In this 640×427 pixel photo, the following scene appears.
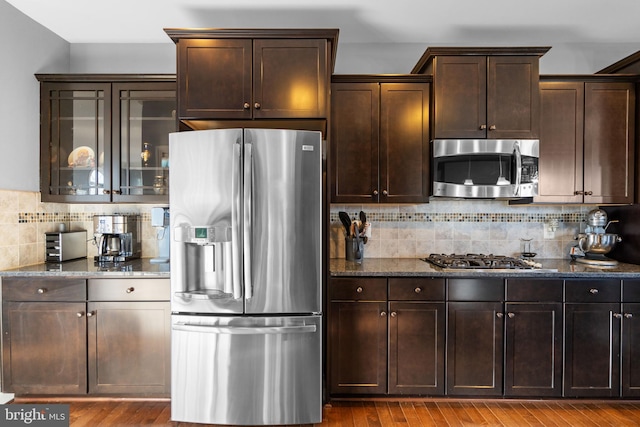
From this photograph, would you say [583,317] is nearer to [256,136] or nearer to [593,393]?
[593,393]

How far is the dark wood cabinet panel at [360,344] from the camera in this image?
8.51 feet

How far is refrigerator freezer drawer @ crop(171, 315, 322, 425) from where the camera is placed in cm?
227

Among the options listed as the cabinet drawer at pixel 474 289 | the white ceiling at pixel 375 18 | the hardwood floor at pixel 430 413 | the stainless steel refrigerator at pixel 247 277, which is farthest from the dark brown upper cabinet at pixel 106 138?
the cabinet drawer at pixel 474 289

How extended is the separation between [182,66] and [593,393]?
349cm

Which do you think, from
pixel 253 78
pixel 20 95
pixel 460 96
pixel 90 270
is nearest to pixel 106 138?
pixel 20 95

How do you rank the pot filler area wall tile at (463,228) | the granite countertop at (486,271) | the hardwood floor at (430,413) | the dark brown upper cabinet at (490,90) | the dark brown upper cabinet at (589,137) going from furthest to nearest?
the pot filler area wall tile at (463,228) → the dark brown upper cabinet at (589,137) → the dark brown upper cabinet at (490,90) → the granite countertop at (486,271) → the hardwood floor at (430,413)

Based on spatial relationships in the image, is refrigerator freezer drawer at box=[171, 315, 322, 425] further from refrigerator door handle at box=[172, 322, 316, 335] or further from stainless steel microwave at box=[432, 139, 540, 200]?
stainless steel microwave at box=[432, 139, 540, 200]

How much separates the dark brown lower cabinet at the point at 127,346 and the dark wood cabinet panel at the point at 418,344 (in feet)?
5.03

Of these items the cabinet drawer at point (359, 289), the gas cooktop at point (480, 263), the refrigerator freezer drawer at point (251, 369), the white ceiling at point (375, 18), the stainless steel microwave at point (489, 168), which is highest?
the white ceiling at point (375, 18)

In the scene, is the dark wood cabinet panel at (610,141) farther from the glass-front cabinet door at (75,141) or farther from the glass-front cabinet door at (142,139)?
the glass-front cabinet door at (75,141)

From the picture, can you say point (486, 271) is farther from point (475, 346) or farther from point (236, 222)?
point (236, 222)

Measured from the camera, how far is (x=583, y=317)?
2.55 m

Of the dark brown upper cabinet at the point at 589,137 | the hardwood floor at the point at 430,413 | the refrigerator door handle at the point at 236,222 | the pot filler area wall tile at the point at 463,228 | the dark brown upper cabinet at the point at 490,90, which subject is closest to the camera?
the refrigerator door handle at the point at 236,222

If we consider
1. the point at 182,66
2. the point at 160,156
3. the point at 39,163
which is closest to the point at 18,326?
the point at 39,163
